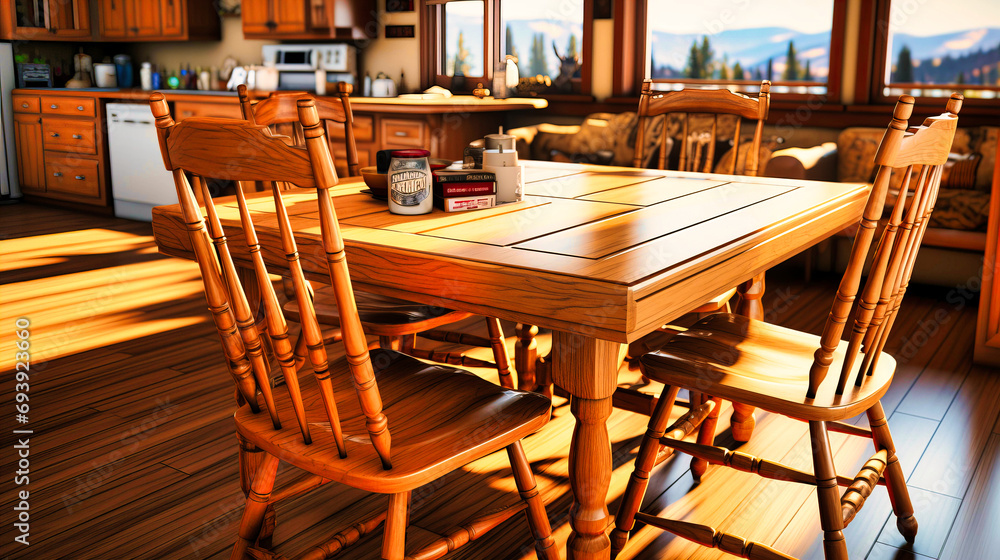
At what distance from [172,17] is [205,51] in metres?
0.48

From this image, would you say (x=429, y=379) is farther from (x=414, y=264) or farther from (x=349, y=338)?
(x=349, y=338)

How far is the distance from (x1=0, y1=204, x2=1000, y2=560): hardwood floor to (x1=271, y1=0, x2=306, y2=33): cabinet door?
2.78 metres

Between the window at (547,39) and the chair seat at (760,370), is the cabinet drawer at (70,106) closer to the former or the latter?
the window at (547,39)

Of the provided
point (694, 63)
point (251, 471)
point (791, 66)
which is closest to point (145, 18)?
point (694, 63)

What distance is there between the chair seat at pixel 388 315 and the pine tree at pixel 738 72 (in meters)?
3.25

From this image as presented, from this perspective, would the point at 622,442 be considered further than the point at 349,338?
Result: Yes

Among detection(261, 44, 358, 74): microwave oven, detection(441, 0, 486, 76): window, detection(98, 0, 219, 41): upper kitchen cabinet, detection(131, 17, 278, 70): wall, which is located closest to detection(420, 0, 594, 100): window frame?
detection(441, 0, 486, 76): window

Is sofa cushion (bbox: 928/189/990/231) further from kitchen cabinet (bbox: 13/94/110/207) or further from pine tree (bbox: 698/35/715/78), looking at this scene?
kitchen cabinet (bbox: 13/94/110/207)

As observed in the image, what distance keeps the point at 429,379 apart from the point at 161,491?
91 centimetres

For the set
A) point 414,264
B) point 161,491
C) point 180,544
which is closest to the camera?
point 414,264

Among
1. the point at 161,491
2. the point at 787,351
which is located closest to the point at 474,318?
the point at 161,491

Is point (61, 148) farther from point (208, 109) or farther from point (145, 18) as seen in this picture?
point (208, 109)

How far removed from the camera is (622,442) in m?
2.20

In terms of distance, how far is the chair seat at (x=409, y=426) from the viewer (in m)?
1.14
